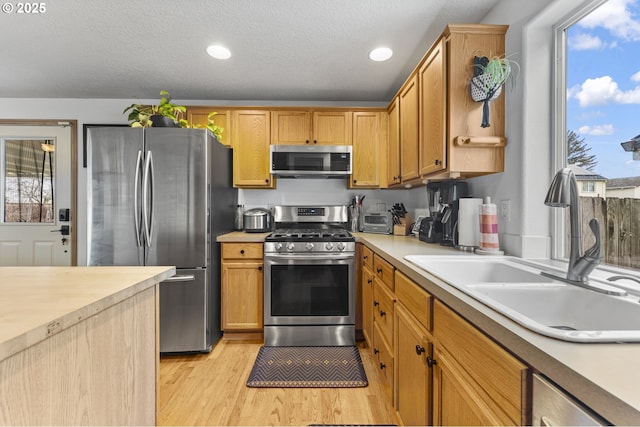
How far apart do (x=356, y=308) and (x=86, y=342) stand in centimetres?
205

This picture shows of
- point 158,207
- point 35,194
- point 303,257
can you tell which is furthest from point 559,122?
point 35,194

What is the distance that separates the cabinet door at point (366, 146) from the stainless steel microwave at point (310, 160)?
130mm

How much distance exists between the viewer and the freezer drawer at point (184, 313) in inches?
90.4

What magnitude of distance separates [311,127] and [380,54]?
36.5 inches

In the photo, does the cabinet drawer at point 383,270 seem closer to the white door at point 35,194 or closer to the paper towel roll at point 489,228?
the paper towel roll at point 489,228

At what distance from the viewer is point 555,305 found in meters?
1.02

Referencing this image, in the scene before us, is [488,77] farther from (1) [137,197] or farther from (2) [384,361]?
(1) [137,197]

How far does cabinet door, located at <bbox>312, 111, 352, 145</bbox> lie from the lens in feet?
9.68

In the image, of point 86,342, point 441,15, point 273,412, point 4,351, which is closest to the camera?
point 4,351

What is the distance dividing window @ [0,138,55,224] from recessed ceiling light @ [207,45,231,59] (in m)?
2.30

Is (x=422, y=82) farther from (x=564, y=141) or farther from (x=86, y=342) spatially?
(x=86, y=342)

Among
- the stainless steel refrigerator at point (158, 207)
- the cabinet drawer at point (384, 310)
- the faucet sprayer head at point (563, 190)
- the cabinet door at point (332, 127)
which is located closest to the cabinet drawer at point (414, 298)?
the cabinet drawer at point (384, 310)

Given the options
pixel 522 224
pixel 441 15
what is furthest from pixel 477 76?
pixel 522 224

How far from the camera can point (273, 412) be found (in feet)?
5.52
